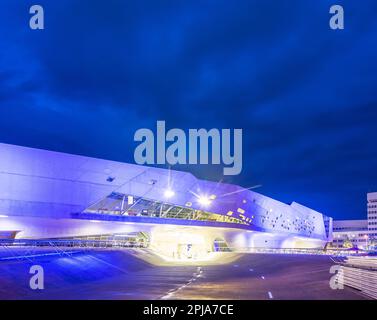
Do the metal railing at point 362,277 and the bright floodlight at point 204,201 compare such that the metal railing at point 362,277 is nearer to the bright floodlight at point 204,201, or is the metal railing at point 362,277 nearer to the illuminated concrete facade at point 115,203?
the illuminated concrete facade at point 115,203

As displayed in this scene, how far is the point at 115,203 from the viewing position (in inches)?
2281

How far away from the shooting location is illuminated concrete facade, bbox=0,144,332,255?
4559 centimetres

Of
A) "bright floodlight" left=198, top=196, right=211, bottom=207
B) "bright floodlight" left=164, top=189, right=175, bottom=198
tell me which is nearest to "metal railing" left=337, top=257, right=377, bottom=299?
"bright floodlight" left=164, top=189, right=175, bottom=198

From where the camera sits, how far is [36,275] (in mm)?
22531

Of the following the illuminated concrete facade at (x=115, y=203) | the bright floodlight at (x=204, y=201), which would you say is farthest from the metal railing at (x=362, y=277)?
the bright floodlight at (x=204, y=201)

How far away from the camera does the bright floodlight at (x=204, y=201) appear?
229 feet

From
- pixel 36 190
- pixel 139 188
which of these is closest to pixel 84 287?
pixel 36 190

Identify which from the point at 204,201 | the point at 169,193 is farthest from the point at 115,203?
the point at 204,201

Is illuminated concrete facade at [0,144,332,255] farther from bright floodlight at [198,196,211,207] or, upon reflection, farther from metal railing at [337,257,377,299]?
metal railing at [337,257,377,299]

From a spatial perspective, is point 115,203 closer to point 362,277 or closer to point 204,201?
point 204,201
